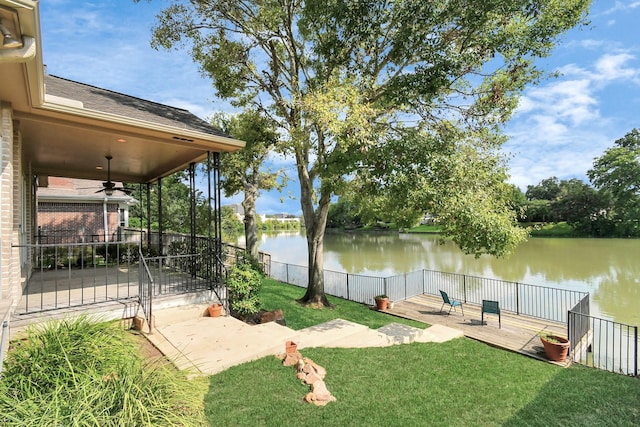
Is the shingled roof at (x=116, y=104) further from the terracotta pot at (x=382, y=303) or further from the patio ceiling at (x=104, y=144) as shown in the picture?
the terracotta pot at (x=382, y=303)

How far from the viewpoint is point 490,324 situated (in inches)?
346

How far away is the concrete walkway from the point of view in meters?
4.41

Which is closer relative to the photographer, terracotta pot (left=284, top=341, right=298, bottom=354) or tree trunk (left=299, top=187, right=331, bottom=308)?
terracotta pot (left=284, top=341, right=298, bottom=354)

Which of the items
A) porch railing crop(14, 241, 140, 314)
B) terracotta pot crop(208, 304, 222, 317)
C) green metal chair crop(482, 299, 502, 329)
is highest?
porch railing crop(14, 241, 140, 314)

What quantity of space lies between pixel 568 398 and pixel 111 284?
26.9ft

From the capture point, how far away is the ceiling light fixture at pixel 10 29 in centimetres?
247

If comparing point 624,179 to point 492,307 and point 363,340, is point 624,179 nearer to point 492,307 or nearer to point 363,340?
point 492,307

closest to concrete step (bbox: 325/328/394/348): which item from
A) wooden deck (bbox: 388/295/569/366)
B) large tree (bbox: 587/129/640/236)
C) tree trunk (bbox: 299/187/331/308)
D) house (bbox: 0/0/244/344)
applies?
house (bbox: 0/0/244/344)

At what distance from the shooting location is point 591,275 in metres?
15.9

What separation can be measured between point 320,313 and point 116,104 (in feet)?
22.0

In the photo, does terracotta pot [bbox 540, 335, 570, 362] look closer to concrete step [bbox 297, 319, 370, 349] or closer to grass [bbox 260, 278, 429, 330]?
grass [bbox 260, 278, 429, 330]

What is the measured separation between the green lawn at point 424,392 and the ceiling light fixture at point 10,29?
3630 mm

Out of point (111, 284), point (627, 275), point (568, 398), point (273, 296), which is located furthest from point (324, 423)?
point (627, 275)

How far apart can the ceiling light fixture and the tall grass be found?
242cm
